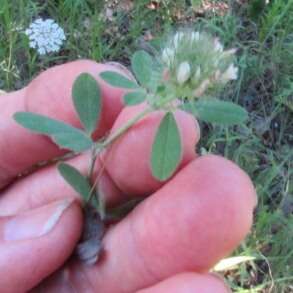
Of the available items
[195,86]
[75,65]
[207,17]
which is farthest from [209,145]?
[195,86]

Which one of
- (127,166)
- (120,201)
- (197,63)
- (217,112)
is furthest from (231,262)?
(197,63)

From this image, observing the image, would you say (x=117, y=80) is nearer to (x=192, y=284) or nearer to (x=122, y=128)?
(x=122, y=128)

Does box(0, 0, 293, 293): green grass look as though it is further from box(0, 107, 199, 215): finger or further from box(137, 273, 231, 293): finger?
box(137, 273, 231, 293): finger

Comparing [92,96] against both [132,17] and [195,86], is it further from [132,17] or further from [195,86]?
[132,17]

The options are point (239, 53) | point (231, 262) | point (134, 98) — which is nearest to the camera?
point (134, 98)

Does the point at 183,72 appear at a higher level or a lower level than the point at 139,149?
higher

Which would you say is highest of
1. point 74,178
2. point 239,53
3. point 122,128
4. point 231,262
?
point 122,128
